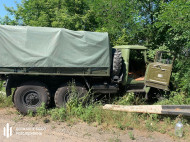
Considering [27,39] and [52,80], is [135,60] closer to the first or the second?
[52,80]

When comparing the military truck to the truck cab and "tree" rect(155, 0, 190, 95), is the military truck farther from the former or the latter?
"tree" rect(155, 0, 190, 95)

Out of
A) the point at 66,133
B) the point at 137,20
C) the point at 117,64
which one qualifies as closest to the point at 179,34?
the point at 137,20

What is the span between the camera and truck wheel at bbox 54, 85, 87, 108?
17.8 ft

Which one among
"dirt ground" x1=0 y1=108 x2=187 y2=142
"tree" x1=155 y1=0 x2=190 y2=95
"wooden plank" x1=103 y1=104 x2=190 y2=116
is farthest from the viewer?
"tree" x1=155 y1=0 x2=190 y2=95

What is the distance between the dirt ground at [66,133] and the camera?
400cm

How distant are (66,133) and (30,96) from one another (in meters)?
1.80

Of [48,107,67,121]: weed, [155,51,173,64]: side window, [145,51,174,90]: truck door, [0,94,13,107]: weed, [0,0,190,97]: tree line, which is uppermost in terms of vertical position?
[0,0,190,97]: tree line

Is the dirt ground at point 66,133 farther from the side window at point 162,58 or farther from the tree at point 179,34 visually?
the side window at point 162,58

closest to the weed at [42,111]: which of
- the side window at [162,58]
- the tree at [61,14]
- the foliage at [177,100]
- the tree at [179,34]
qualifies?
the foliage at [177,100]

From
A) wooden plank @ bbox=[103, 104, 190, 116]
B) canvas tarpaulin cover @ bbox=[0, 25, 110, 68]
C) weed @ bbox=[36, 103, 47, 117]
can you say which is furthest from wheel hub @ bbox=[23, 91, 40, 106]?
wooden plank @ bbox=[103, 104, 190, 116]

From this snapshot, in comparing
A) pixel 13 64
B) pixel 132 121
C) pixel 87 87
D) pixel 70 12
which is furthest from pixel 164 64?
pixel 70 12

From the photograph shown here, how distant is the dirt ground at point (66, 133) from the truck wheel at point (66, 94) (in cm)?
76

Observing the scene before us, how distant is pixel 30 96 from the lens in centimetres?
535

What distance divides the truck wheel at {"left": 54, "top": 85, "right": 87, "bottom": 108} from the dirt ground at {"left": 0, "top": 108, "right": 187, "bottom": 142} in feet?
2.50
